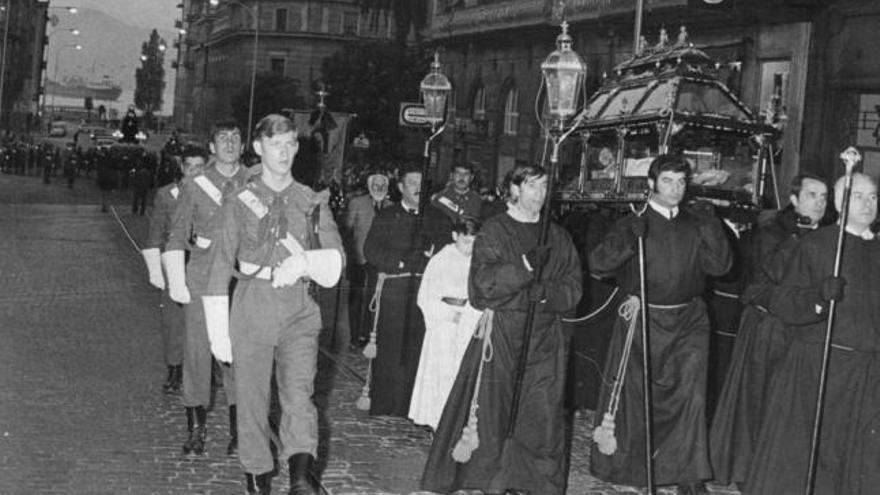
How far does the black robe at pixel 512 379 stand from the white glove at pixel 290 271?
1.08 metres

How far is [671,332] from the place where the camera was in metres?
A: 8.05

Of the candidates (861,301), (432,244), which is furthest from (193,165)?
(861,301)

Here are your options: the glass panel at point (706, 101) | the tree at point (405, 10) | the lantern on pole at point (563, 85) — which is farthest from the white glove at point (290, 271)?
the tree at point (405, 10)

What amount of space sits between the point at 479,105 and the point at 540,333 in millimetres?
34294

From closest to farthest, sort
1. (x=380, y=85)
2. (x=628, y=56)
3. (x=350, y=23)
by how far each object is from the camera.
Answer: (x=628, y=56) < (x=380, y=85) < (x=350, y=23)

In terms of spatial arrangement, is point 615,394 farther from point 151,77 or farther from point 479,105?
point 151,77

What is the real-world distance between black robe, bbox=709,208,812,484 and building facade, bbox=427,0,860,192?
370cm

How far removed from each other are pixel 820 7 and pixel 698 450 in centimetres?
1654

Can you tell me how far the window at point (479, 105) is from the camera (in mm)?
40938

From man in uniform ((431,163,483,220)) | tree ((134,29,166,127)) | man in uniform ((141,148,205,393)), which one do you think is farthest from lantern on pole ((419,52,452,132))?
tree ((134,29,166,127))

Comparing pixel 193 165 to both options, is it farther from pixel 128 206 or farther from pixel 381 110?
pixel 381 110

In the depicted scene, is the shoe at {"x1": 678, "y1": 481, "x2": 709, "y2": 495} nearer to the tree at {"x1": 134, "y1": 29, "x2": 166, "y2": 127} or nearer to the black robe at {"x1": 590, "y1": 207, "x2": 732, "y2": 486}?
the black robe at {"x1": 590, "y1": 207, "x2": 732, "y2": 486}

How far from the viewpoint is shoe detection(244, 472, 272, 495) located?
7199mm

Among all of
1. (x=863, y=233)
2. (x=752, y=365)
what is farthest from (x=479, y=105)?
(x=863, y=233)
